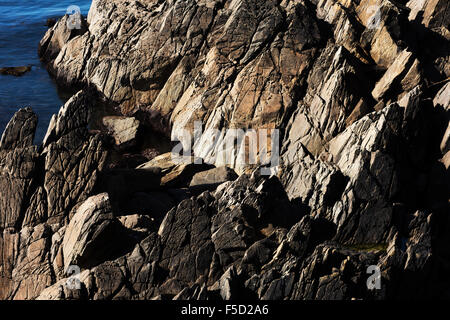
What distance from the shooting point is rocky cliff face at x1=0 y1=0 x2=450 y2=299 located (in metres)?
37.1

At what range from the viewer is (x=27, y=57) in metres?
84.9

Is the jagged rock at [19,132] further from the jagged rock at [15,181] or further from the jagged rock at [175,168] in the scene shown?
the jagged rock at [175,168]

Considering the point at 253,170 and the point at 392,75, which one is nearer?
the point at 253,170

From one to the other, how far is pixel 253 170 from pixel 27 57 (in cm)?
4835

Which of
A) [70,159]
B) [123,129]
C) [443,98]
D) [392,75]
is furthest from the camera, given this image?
[123,129]

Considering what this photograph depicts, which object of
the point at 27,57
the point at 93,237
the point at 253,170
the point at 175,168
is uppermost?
the point at 27,57

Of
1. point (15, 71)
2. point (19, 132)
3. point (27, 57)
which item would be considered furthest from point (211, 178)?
point (27, 57)

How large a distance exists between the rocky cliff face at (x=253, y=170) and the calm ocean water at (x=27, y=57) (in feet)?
32.0

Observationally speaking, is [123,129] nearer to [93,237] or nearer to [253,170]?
[253,170]

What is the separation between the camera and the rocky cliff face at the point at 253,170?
3709 centimetres
